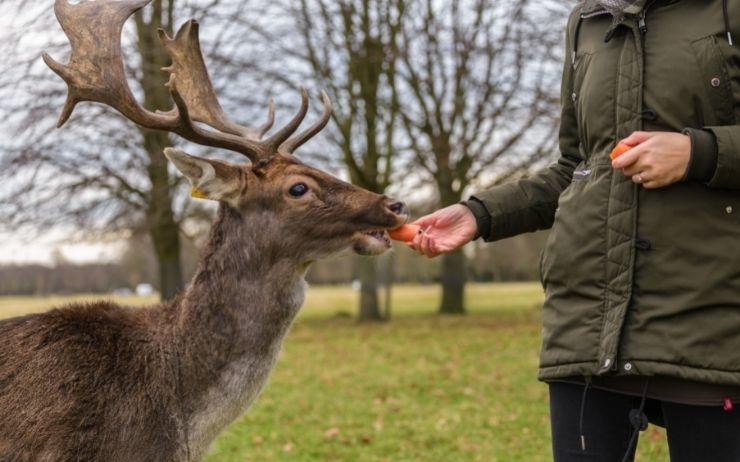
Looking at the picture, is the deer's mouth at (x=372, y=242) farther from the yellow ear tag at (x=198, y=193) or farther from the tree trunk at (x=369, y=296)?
the tree trunk at (x=369, y=296)

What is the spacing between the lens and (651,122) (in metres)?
2.47

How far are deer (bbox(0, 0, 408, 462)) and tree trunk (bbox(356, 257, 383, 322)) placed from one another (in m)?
16.2

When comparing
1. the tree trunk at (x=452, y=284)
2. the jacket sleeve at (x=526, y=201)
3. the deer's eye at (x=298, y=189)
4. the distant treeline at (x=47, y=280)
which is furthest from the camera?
the tree trunk at (x=452, y=284)

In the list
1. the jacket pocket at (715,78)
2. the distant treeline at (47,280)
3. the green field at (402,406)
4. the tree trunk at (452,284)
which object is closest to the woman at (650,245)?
the jacket pocket at (715,78)

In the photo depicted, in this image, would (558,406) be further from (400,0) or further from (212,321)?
(400,0)

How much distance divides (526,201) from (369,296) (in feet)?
56.6

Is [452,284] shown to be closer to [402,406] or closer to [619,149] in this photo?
[402,406]

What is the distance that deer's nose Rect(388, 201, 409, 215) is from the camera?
3.66m

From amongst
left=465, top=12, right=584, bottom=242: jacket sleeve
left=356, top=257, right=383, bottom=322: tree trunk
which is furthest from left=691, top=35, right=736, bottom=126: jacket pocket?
left=356, top=257, right=383, bottom=322: tree trunk

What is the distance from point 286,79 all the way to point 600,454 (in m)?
15.7

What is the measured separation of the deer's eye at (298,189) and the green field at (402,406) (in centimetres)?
85

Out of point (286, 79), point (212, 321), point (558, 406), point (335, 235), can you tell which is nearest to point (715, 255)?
point (558, 406)

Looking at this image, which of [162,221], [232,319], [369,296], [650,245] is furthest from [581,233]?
[369,296]

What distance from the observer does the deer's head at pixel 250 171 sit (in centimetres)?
371
